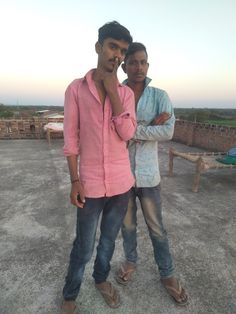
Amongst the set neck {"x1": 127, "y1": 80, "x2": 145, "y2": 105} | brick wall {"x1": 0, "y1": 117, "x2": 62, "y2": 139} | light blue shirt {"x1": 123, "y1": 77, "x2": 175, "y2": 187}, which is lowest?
brick wall {"x1": 0, "y1": 117, "x2": 62, "y2": 139}

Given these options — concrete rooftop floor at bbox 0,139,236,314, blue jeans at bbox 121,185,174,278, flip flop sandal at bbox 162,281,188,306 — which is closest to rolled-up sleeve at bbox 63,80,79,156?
blue jeans at bbox 121,185,174,278

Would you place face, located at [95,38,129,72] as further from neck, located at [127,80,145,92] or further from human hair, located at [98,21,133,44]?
neck, located at [127,80,145,92]

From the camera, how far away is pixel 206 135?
8812mm

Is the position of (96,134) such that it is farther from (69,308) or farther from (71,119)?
(69,308)

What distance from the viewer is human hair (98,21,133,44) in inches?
55.3

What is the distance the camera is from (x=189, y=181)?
5285 millimetres

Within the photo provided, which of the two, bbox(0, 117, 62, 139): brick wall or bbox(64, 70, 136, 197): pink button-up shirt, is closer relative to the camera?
bbox(64, 70, 136, 197): pink button-up shirt

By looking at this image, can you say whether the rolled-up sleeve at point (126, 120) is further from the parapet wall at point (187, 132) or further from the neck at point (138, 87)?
the parapet wall at point (187, 132)

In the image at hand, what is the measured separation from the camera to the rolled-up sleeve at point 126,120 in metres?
1.44

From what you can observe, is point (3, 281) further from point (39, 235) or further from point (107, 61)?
point (107, 61)

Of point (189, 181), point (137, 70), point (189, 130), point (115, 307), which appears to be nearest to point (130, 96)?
point (137, 70)

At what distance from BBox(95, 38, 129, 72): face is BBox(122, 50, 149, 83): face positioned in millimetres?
434

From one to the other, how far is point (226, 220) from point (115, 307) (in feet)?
7.28

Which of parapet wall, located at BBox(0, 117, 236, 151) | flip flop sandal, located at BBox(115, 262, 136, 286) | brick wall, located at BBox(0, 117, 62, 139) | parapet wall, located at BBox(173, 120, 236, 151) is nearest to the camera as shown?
flip flop sandal, located at BBox(115, 262, 136, 286)
